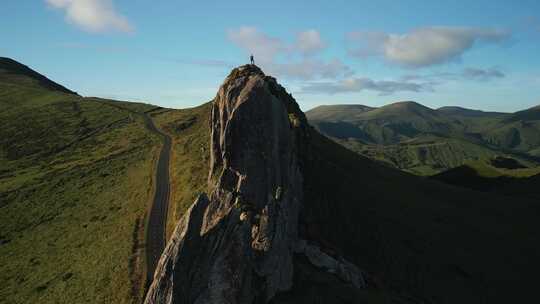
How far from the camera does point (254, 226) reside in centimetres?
3894

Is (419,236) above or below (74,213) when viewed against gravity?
below

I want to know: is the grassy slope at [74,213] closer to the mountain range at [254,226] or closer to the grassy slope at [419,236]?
the mountain range at [254,226]

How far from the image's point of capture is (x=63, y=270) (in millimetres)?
54312

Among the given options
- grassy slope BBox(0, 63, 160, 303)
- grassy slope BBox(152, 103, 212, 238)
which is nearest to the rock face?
grassy slope BBox(152, 103, 212, 238)

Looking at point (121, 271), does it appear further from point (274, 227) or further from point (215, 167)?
point (274, 227)

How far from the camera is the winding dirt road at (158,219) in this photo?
50.8m

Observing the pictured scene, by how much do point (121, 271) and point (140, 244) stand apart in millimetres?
6713

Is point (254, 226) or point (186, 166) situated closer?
point (254, 226)

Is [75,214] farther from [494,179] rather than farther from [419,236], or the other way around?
[494,179]

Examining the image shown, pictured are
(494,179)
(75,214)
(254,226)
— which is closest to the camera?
(254,226)

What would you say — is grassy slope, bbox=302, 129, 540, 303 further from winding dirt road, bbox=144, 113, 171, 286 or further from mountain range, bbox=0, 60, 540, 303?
winding dirt road, bbox=144, 113, 171, 286

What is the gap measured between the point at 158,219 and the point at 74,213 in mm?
25130

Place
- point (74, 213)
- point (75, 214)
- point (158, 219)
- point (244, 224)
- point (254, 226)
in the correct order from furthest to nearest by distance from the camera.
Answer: point (74, 213), point (75, 214), point (158, 219), point (254, 226), point (244, 224)

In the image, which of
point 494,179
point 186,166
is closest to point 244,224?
point 186,166
